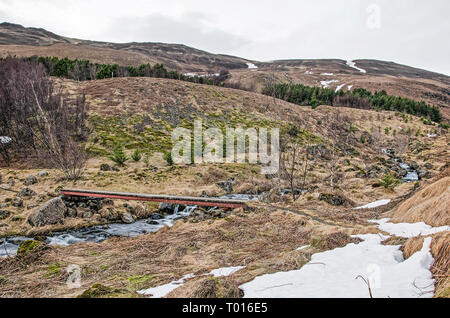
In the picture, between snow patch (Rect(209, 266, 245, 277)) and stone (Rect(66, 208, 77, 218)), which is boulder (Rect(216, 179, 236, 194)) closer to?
stone (Rect(66, 208, 77, 218))

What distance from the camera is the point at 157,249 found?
28.5ft

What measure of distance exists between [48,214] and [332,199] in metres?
17.0

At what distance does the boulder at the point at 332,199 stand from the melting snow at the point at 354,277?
8.80m

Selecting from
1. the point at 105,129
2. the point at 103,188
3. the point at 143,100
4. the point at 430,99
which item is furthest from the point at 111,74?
the point at 430,99

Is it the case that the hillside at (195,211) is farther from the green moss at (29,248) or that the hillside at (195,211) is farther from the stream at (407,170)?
the stream at (407,170)

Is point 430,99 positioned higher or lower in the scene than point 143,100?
higher

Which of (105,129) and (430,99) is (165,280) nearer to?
(105,129)

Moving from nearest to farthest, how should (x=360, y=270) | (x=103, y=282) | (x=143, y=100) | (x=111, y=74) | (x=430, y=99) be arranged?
(x=360, y=270) < (x=103, y=282) < (x=143, y=100) < (x=111, y=74) < (x=430, y=99)

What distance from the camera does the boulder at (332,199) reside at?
14.1 metres

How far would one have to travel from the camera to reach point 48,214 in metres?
15.1

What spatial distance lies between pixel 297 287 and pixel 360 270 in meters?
1.36

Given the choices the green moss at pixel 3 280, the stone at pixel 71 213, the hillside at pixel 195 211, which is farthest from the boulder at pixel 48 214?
the green moss at pixel 3 280

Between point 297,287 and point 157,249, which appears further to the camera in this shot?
point 157,249
